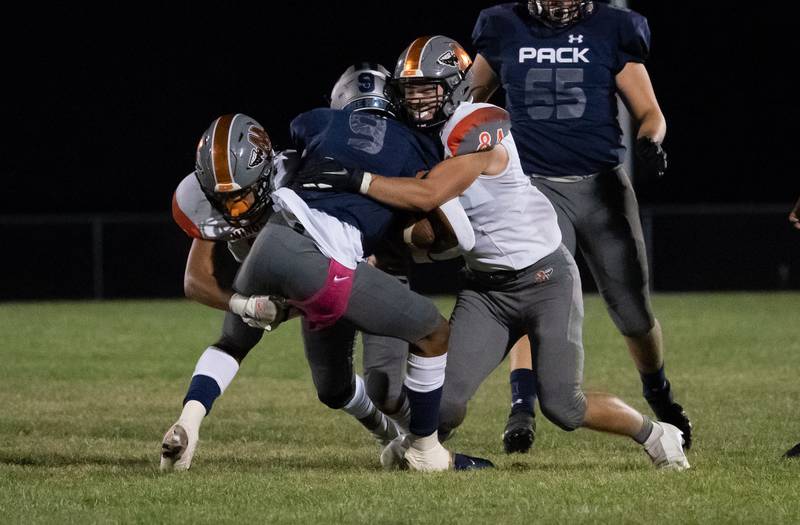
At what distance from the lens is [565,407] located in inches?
216

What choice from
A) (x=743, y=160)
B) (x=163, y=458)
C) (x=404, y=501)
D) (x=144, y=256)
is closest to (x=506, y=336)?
(x=404, y=501)

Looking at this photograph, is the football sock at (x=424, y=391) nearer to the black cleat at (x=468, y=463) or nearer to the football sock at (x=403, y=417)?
the black cleat at (x=468, y=463)

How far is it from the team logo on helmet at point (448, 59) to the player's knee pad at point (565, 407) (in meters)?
1.31

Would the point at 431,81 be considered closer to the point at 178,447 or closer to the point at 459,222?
the point at 459,222

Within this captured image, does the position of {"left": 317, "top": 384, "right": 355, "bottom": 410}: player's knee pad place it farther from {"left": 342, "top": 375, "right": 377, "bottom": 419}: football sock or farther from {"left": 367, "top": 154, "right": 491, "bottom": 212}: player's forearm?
{"left": 367, "top": 154, "right": 491, "bottom": 212}: player's forearm

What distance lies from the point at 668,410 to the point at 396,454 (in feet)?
4.99

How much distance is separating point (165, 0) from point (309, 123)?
23401 millimetres

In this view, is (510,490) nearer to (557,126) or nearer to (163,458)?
(163,458)

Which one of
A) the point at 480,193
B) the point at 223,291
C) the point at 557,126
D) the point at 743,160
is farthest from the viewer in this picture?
the point at 743,160

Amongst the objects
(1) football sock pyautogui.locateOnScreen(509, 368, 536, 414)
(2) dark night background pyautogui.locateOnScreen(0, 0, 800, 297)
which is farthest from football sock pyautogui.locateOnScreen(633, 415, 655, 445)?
(2) dark night background pyautogui.locateOnScreen(0, 0, 800, 297)

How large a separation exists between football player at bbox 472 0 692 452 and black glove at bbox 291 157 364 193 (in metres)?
1.40

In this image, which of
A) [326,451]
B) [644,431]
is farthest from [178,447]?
[644,431]

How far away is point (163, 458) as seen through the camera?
5.59 meters

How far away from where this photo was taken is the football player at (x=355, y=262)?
5.23 m
